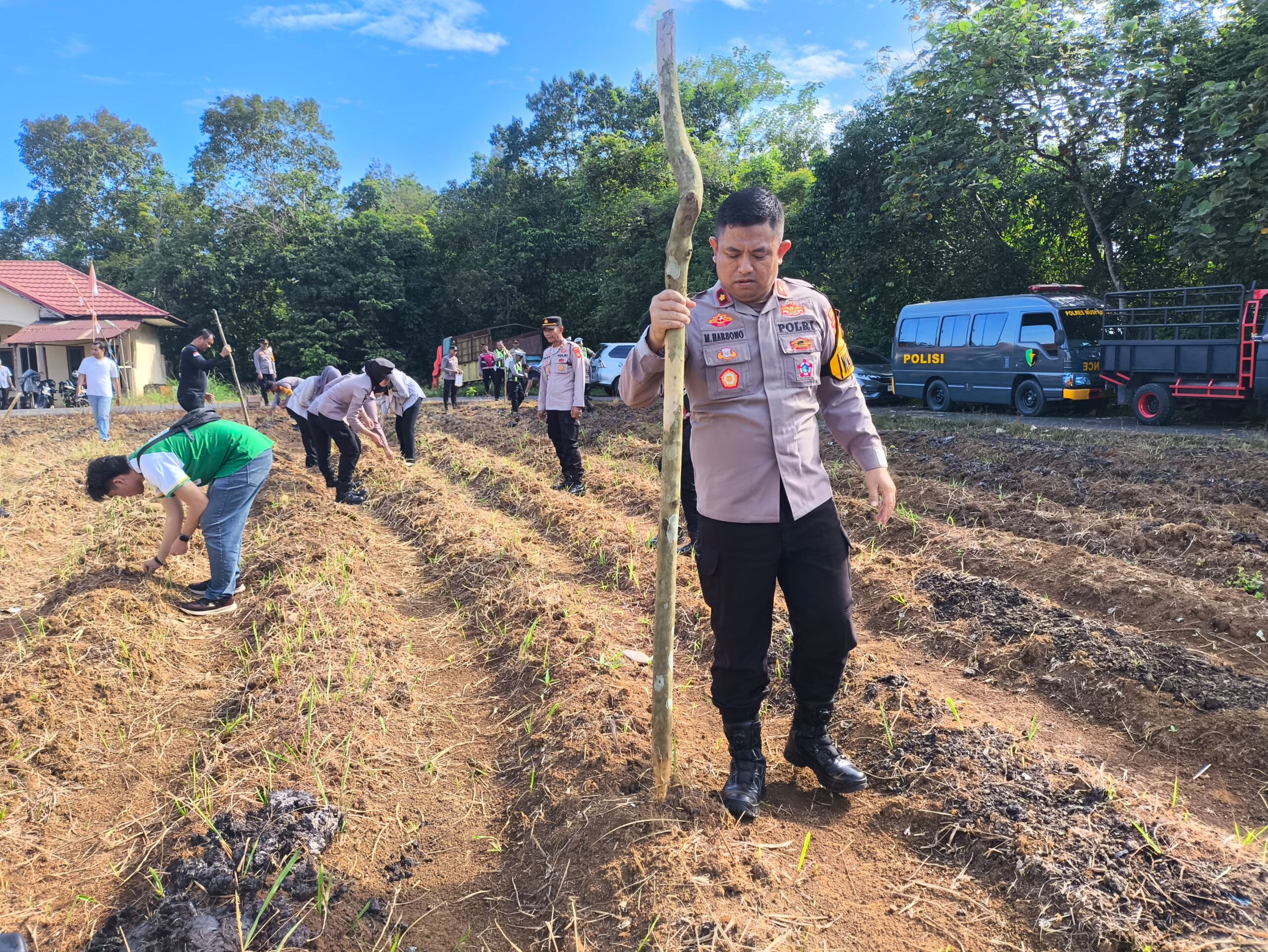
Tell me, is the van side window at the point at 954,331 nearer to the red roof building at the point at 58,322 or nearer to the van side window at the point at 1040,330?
the van side window at the point at 1040,330

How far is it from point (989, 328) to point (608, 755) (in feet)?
40.2

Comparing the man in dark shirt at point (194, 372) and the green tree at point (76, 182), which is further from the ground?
the green tree at point (76, 182)

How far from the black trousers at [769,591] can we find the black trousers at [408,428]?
632 cm

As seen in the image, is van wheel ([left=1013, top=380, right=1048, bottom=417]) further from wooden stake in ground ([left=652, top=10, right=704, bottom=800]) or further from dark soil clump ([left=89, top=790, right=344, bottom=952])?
dark soil clump ([left=89, top=790, right=344, bottom=952])

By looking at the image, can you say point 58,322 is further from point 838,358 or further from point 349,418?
point 838,358

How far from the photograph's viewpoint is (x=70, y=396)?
23.6m

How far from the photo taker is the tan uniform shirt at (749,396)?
2.22 metres

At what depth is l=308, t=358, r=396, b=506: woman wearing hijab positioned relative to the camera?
7012 millimetres

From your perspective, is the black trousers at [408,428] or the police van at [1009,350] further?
the police van at [1009,350]

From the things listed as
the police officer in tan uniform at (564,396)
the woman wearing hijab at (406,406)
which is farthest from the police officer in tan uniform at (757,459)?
the woman wearing hijab at (406,406)

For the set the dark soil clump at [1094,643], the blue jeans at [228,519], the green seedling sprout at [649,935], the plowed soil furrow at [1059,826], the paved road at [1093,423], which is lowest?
the green seedling sprout at [649,935]

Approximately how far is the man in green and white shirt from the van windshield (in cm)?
1172

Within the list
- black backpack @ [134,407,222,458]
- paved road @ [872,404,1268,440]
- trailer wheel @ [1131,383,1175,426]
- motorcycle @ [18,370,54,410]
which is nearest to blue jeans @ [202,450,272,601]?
black backpack @ [134,407,222,458]

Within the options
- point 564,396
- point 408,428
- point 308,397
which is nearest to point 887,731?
point 564,396
